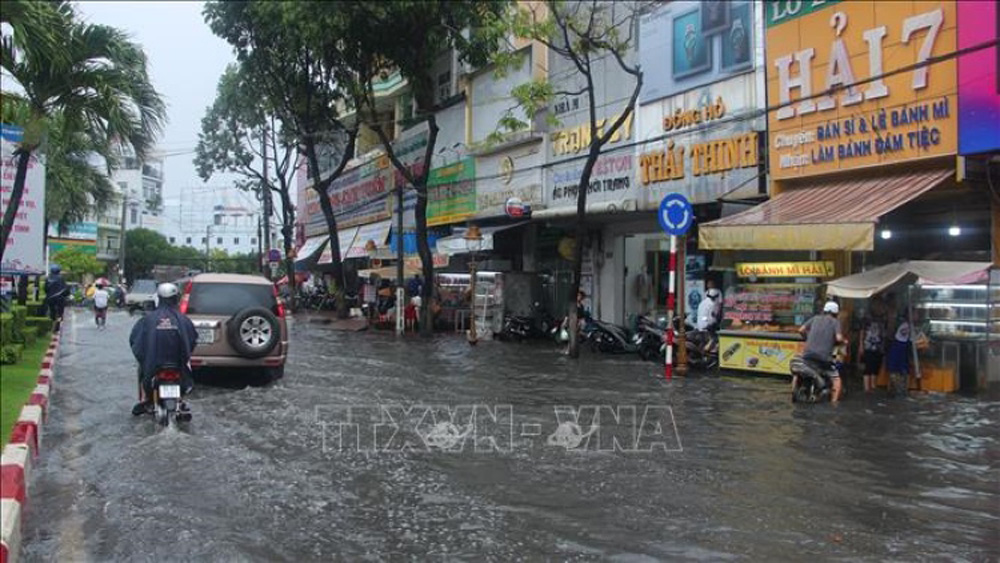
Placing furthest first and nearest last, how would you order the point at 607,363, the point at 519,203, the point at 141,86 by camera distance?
the point at 519,203 → the point at 607,363 → the point at 141,86

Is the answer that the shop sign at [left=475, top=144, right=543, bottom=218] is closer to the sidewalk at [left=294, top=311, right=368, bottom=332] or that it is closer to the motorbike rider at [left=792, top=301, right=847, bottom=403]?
the sidewalk at [left=294, top=311, right=368, bottom=332]

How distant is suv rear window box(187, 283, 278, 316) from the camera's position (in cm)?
1161

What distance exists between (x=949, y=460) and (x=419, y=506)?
199 inches

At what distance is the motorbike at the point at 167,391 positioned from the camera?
8.43 metres

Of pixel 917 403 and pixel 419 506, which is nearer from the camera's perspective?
pixel 419 506

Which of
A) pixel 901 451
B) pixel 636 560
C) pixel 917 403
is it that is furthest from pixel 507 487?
pixel 917 403

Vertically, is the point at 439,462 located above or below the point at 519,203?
below

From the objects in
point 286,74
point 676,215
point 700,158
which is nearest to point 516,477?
point 676,215

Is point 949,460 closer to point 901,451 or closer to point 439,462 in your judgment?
point 901,451

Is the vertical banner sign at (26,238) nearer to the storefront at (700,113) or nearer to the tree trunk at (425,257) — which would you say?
the storefront at (700,113)

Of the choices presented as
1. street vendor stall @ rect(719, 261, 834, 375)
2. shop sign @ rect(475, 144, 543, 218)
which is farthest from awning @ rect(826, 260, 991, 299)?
shop sign @ rect(475, 144, 543, 218)

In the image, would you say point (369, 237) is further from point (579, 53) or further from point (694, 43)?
point (694, 43)

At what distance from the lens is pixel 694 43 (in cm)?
1622

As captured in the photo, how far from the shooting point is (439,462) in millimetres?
7246
